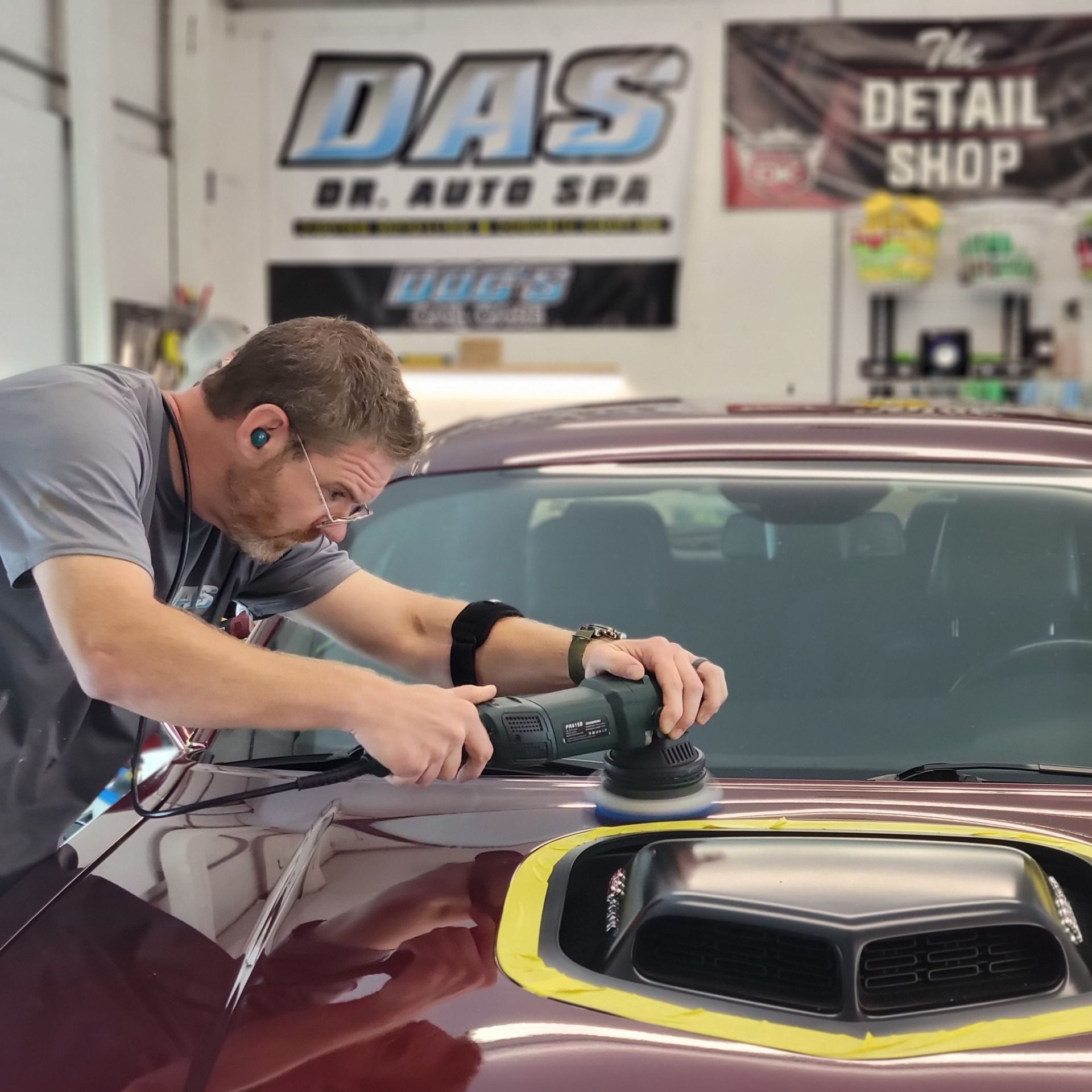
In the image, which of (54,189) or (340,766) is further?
(54,189)

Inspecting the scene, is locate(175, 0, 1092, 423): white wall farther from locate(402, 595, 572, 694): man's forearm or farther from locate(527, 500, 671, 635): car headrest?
locate(402, 595, 572, 694): man's forearm

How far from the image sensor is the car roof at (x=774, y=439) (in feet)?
5.83

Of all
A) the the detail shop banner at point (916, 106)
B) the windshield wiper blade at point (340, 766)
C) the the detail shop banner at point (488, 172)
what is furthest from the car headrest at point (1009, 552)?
the the detail shop banner at point (916, 106)

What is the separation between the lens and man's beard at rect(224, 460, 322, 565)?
4.83 ft

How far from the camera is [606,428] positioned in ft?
6.34

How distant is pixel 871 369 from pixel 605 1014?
21.3 feet

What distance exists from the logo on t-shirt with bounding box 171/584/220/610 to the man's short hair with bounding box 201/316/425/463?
0.96 ft

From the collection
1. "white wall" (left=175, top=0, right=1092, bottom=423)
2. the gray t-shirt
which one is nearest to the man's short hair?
the gray t-shirt

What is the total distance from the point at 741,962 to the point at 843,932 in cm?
9

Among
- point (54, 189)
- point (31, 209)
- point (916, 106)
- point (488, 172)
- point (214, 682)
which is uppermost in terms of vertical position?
point (916, 106)

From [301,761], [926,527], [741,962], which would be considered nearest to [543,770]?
[301,761]

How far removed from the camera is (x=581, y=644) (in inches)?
62.1

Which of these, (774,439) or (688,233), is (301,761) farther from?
(688,233)

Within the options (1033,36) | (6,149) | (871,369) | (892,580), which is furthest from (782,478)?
(1033,36)
